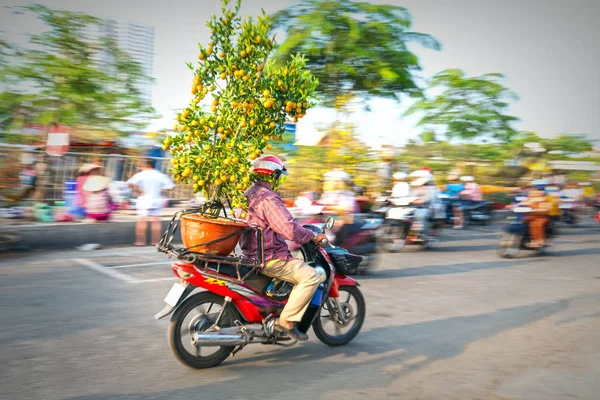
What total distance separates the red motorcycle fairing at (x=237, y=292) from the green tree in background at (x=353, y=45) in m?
11.7

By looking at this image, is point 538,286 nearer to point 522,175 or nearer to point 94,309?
point 94,309

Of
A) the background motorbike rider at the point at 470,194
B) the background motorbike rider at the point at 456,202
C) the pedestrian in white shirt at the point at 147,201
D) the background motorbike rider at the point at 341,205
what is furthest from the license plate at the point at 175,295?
the background motorbike rider at the point at 470,194

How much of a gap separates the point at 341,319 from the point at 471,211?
548 inches

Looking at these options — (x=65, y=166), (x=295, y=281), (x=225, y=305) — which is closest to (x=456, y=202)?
(x=65, y=166)

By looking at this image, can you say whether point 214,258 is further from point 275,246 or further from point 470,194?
point 470,194

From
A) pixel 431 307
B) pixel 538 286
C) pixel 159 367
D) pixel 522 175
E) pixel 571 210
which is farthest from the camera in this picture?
pixel 522 175

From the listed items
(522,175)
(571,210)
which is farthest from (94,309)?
(522,175)

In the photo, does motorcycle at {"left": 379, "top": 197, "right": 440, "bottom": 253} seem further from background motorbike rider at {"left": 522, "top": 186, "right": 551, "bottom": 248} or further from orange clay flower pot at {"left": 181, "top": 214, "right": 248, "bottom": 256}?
orange clay flower pot at {"left": 181, "top": 214, "right": 248, "bottom": 256}

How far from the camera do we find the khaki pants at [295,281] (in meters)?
4.77

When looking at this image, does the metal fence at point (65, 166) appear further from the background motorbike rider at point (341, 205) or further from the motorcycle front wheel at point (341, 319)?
the motorcycle front wheel at point (341, 319)

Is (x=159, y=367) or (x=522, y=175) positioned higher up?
(x=522, y=175)

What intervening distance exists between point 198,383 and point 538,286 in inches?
257

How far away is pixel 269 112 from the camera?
15.8ft

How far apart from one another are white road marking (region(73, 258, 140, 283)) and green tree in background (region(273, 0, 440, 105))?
8575 mm
